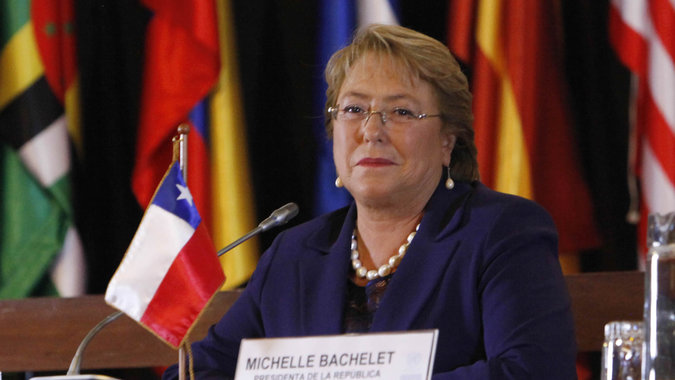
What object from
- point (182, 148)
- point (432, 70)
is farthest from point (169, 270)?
point (432, 70)

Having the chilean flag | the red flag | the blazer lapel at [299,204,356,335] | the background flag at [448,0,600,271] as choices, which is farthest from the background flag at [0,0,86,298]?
the chilean flag

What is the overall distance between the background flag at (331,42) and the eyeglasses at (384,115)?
72cm

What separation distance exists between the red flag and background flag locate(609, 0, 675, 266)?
1251 millimetres

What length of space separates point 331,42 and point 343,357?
1685mm

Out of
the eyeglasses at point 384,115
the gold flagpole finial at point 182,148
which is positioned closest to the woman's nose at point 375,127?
the eyeglasses at point 384,115

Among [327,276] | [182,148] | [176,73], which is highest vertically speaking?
[182,148]

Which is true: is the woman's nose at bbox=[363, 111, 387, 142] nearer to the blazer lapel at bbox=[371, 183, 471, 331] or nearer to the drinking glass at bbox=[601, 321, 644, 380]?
the blazer lapel at bbox=[371, 183, 471, 331]

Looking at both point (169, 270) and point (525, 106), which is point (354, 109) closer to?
point (169, 270)

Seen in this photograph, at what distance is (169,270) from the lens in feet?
5.64

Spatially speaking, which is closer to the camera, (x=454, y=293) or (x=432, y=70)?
(x=454, y=293)

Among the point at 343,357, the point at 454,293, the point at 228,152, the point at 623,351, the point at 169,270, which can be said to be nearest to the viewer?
the point at 623,351

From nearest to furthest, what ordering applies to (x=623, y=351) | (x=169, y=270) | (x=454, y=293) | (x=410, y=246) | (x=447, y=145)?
(x=623, y=351)
(x=169, y=270)
(x=454, y=293)
(x=410, y=246)
(x=447, y=145)

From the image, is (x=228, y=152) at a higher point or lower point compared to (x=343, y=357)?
lower

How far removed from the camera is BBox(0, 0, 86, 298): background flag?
3.01 meters
